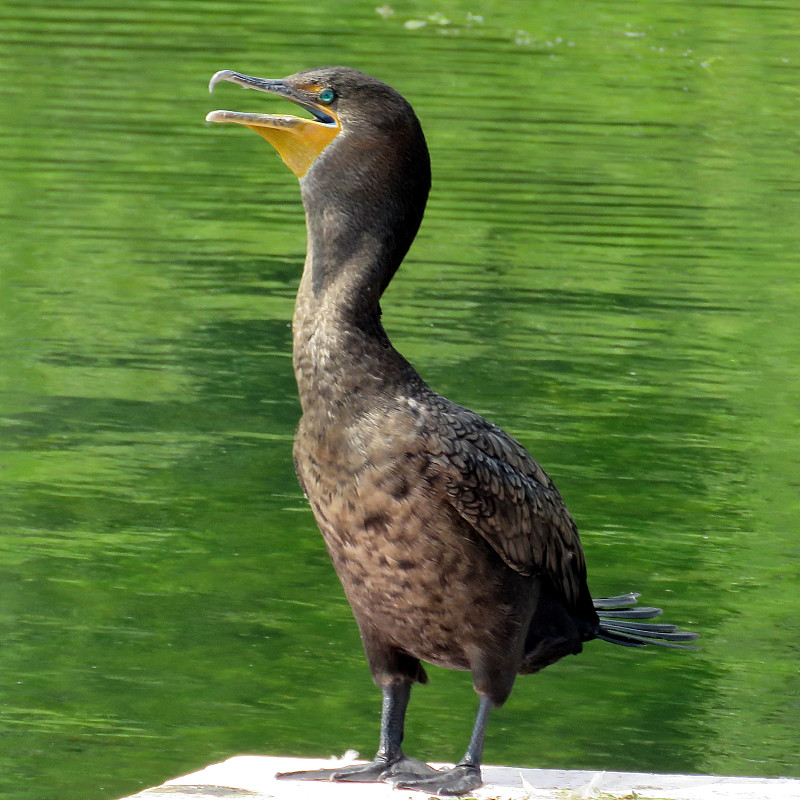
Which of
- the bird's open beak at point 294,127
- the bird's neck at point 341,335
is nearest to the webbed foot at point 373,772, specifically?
the bird's neck at point 341,335

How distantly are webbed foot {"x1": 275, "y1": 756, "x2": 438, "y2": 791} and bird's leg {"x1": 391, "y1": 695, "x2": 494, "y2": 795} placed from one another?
5 centimetres

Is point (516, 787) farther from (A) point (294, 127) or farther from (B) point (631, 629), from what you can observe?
(A) point (294, 127)

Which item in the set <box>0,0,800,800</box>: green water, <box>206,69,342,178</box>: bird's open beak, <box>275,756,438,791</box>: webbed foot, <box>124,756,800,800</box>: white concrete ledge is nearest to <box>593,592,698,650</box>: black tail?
<box>124,756,800,800</box>: white concrete ledge

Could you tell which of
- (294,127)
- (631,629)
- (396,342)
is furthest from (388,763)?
(396,342)

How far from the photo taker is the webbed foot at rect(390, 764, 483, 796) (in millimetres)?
4523

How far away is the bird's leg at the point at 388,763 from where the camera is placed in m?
4.69

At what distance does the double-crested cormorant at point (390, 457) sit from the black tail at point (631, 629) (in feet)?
1.62

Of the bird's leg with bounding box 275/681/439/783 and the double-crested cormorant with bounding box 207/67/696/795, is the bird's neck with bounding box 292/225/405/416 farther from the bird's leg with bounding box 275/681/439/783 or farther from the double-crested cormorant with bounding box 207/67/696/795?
the bird's leg with bounding box 275/681/439/783

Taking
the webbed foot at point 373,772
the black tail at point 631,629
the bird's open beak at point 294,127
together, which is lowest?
the webbed foot at point 373,772

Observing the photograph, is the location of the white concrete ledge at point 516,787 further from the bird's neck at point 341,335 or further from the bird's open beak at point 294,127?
the bird's open beak at point 294,127

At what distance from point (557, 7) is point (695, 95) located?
3404 millimetres

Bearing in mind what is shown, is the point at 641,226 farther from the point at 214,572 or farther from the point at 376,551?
the point at 376,551

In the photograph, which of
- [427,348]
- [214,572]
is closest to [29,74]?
[427,348]

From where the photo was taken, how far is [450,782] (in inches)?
179
